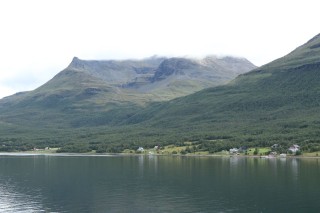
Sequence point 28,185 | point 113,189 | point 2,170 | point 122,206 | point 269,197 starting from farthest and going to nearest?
1. point 2,170
2. point 28,185
3. point 113,189
4. point 269,197
5. point 122,206

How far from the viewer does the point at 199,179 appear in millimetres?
146750

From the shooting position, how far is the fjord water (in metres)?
100

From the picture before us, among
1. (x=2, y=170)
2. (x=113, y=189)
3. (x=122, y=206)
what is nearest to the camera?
(x=122, y=206)

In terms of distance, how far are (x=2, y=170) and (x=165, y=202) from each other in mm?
107536

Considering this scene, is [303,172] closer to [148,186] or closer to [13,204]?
[148,186]

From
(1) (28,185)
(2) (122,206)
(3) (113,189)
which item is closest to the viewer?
(2) (122,206)

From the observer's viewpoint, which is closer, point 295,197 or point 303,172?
point 295,197

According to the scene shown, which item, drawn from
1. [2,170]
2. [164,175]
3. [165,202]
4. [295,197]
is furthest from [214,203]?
[2,170]

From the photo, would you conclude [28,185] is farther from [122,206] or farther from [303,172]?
[303,172]

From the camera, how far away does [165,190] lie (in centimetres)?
12475

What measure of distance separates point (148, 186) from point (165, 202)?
28.0 metres

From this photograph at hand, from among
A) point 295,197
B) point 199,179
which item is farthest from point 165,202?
point 199,179

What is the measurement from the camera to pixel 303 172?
157m

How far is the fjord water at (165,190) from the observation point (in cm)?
10050
